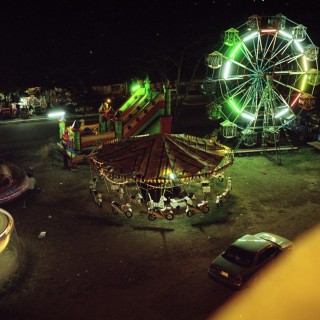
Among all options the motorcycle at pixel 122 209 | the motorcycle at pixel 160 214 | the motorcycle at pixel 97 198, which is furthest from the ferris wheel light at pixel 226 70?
the motorcycle at pixel 122 209

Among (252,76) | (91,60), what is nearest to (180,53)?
(91,60)

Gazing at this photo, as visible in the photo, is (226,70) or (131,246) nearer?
(131,246)

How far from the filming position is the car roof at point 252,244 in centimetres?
1229

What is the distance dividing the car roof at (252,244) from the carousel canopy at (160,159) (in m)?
3.45

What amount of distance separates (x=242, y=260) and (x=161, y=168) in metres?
4.85

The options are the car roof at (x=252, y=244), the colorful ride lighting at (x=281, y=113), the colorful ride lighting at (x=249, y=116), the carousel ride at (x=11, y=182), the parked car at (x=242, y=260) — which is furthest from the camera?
the colorful ride lighting at (x=281, y=113)

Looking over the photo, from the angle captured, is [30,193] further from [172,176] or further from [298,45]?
[298,45]

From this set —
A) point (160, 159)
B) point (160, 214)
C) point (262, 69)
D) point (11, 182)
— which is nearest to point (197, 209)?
point (160, 214)

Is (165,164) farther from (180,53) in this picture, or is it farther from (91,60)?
(91,60)

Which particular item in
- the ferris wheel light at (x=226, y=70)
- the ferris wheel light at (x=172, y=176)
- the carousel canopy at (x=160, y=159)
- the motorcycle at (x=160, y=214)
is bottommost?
the motorcycle at (x=160, y=214)

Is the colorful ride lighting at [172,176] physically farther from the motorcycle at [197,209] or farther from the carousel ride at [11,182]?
the carousel ride at [11,182]

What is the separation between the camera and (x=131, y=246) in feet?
46.9

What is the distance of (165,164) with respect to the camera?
603 inches

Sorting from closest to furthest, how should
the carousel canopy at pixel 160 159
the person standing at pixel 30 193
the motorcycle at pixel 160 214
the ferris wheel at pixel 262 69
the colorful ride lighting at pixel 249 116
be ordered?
1. the carousel canopy at pixel 160 159
2. the motorcycle at pixel 160 214
3. the person standing at pixel 30 193
4. the ferris wheel at pixel 262 69
5. the colorful ride lighting at pixel 249 116
